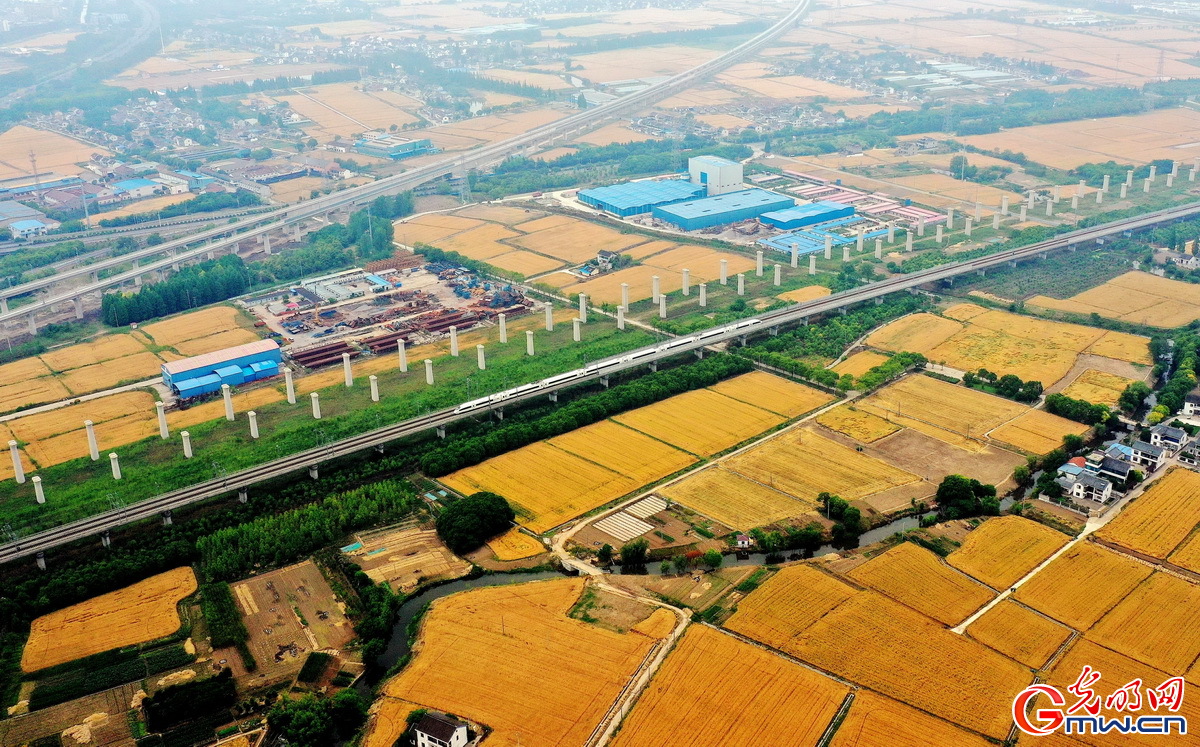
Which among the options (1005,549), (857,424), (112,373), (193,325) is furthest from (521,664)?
(193,325)

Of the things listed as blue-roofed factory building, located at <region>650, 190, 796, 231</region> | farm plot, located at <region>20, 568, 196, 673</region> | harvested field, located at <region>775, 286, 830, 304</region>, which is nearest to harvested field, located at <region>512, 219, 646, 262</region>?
blue-roofed factory building, located at <region>650, 190, 796, 231</region>

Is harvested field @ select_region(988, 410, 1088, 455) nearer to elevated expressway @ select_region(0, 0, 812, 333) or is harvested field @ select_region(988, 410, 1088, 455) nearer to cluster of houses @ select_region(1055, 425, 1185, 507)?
cluster of houses @ select_region(1055, 425, 1185, 507)

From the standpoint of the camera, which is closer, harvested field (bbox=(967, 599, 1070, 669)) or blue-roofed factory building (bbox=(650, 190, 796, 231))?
harvested field (bbox=(967, 599, 1070, 669))

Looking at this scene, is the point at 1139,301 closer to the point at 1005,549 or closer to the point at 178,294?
the point at 1005,549

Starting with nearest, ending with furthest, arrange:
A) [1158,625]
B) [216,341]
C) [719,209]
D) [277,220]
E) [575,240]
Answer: [1158,625]
[216,341]
[575,240]
[719,209]
[277,220]

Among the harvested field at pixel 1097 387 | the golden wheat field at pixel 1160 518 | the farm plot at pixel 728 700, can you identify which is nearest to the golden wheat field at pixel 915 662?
the farm plot at pixel 728 700

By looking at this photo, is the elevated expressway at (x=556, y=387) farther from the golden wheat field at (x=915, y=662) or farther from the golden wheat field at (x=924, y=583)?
the golden wheat field at (x=915, y=662)

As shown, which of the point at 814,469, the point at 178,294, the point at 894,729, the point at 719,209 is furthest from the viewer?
the point at 719,209
